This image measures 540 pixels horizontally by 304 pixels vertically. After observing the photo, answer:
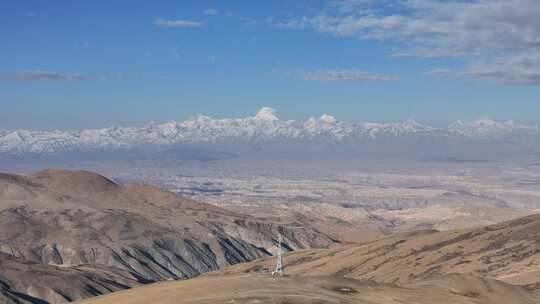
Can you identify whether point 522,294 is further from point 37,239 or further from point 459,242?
point 37,239

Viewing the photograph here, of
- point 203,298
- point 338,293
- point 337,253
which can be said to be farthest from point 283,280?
point 337,253

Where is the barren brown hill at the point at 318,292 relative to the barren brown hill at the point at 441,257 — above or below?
above

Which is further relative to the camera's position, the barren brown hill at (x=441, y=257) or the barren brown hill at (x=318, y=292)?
the barren brown hill at (x=441, y=257)

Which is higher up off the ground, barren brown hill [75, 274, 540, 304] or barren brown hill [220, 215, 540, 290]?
barren brown hill [75, 274, 540, 304]

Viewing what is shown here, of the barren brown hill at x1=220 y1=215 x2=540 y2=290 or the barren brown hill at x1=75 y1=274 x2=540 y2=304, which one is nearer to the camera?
the barren brown hill at x1=75 y1=274 x2=540 y2=304
